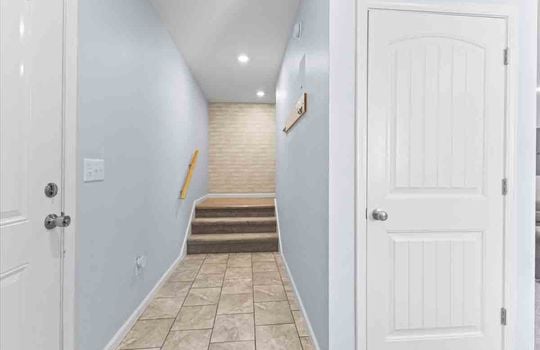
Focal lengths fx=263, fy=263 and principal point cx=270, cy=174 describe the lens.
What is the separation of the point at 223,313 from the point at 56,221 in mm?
1382

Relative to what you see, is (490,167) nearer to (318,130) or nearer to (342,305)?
(318,130)

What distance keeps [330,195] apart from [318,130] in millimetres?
438

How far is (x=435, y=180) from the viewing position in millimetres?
1453

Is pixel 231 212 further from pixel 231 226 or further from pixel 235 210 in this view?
pixel 231 226

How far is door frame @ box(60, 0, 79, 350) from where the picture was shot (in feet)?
4.14

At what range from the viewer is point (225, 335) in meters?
1.81

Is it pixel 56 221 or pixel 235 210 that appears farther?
pixel 235 210

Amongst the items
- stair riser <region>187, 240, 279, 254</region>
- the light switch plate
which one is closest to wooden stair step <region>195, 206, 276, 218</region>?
stair riser <region>187, 240, 279, 254</region>

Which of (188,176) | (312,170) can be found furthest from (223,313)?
(188,176)

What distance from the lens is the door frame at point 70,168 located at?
4.14 feet

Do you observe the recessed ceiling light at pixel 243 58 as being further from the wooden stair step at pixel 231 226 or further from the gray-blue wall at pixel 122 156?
the wooden stair step at pixel 231 226

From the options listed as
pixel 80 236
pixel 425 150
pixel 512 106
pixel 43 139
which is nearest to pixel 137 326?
pixel 80 236

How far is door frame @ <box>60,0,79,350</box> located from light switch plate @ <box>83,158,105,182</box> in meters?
0.08

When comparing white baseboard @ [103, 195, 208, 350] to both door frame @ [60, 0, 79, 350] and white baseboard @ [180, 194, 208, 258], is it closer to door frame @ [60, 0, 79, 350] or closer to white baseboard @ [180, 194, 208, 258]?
white baseboard @ [180, 194, 208, 258]
